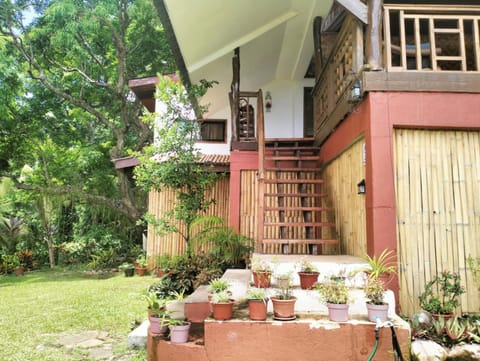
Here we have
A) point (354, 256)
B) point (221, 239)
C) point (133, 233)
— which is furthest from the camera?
point (133, 233)

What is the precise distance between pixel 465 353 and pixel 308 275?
54.9 inches

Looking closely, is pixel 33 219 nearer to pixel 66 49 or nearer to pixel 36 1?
pixel 66 49

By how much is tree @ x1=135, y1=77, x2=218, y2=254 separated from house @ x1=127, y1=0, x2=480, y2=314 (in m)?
0.45

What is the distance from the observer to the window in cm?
959

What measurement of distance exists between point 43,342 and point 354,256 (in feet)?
12.5

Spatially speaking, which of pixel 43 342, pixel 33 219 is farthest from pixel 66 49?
pixel 43 342

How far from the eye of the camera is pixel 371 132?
3.94 metres

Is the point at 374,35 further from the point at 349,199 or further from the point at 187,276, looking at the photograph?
Answer: the point at 187,276

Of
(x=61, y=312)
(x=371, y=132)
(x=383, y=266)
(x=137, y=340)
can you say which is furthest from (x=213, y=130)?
(x=383, y=266)

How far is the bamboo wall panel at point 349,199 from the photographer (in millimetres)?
4539

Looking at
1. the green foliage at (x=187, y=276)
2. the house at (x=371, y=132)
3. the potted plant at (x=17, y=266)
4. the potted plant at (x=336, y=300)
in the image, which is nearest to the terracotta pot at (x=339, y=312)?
the potted plant at (x=336, y=300)

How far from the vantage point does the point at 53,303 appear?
20.2 ft

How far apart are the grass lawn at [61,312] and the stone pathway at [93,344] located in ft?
0.18

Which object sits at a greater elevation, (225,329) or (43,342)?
(225,329)
